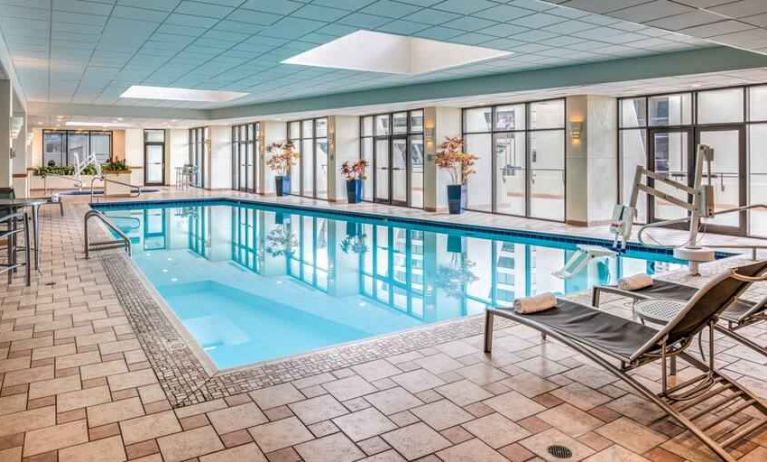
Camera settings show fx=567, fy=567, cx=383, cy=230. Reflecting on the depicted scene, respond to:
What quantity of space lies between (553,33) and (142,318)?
5.93m

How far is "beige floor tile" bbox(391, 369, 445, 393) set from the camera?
345 cm

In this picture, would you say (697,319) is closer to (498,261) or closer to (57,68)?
(498,261)

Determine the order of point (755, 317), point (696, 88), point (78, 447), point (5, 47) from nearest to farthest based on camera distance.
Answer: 1. point (78, 447)
2. point (755, 317)
3. point (5, 47)
4. point (696, 88)

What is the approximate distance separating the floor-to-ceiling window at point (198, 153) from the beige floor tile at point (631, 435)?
22320 millimetres

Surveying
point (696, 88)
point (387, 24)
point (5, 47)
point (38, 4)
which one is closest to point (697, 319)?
point (387, 24)

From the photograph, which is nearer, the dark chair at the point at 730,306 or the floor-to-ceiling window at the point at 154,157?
the dark chair at the point at 730,306

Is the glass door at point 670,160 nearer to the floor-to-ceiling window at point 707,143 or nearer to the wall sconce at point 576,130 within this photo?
the floor-to-ceiling window at point 707,143

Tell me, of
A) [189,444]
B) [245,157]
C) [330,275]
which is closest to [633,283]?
[189,444]

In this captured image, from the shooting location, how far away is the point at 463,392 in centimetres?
336

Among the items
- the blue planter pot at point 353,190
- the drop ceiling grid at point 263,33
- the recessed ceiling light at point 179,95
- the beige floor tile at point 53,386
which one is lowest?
the beige floor tile at point 53,386

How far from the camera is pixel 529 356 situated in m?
3.96

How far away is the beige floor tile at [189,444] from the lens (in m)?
2.65

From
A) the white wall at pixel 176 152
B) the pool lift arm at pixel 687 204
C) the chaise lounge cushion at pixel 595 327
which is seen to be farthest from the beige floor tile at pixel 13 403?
the white wall at pixel 176 152

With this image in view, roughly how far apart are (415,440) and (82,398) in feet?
6.39
